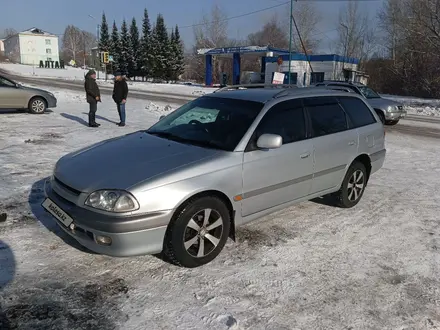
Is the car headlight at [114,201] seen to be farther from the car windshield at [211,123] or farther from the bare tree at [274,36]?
the bare tree at [274,36]

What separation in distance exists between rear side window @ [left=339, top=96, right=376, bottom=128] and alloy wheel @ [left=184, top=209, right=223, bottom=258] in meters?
2.69

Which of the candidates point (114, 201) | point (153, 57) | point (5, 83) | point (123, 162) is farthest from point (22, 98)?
point (153, 57)

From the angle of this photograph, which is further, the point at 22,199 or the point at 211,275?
the point at 22,199

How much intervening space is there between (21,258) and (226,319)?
2066 millimetres

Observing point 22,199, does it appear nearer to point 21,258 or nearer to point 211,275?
point 21,258

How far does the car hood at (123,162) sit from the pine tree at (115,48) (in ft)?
206

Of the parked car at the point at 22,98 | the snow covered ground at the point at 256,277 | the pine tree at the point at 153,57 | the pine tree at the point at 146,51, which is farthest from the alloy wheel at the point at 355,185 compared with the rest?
the pine tree at the point at 146,51

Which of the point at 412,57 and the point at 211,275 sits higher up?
the point at 412,57

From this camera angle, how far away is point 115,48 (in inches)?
2552

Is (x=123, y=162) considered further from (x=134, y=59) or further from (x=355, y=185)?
(x=134, y=59)

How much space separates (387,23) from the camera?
1572 inches

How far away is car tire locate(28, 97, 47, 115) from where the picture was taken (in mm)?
13227

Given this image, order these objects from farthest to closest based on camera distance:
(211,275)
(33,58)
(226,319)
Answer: (33,58)
(211,275)
(226,319)


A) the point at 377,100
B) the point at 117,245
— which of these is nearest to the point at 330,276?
the point at 117,245
